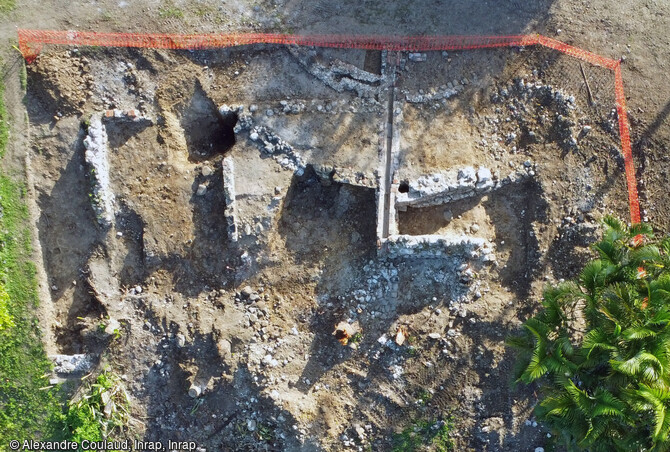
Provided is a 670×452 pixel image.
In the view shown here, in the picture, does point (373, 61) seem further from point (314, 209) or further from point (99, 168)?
point (99, 168)

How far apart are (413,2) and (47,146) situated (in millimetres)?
9743

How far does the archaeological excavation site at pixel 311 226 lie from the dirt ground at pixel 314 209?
0.18 feet

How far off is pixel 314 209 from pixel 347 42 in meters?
4.27

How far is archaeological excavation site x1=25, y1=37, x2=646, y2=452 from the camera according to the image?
41.2ft

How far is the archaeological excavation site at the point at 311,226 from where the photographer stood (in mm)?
12570

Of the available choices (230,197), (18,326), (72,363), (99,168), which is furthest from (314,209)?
(18,326)

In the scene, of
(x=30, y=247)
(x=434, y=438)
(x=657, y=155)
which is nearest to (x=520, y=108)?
(x=657, y=155)

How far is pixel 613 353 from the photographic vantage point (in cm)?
961

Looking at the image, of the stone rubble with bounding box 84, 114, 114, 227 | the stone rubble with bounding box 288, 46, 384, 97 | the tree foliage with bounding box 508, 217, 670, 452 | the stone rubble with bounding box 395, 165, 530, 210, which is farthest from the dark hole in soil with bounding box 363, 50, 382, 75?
the stone rubble with bounding box 84, 114, 114, 227

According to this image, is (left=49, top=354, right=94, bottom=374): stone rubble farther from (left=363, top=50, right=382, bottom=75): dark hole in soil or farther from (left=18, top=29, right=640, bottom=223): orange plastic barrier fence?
(left=363, top=50, right=382, bottom=75): dark hole in soil

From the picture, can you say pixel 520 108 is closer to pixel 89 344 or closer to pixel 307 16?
pixel 307 16

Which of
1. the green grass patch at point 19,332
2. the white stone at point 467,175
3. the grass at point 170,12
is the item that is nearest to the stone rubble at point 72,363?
the green grass patch at point 19,332

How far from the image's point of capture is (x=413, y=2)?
13.1 metres

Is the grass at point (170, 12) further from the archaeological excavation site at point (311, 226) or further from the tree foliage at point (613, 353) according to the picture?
the tree foliage at point (613, 353)
